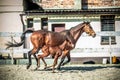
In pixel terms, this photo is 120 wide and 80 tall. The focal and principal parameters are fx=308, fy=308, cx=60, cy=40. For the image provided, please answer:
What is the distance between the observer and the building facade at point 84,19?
17.1 meters

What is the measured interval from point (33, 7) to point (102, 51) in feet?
22.9

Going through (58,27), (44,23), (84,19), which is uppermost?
(84,19)

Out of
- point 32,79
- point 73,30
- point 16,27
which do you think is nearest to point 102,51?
point 73,30

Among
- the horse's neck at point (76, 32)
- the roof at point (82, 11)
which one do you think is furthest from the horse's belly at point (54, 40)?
the roof at point (82, 11)

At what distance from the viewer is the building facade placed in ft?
56.1

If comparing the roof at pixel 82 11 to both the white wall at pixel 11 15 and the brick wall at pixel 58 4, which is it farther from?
the brick wall at pixel 58 4

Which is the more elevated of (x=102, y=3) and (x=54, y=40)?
(x=102, y=3)

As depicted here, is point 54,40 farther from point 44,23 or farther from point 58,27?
point 44,23

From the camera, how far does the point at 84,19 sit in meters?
17.7

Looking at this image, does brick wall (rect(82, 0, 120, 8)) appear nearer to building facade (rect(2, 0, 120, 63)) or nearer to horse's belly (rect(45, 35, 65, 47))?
building facade (rect(2, 0, 120, 63))

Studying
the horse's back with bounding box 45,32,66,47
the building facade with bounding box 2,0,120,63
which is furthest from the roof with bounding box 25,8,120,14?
the horse's back with bounding box 45,32,66,47

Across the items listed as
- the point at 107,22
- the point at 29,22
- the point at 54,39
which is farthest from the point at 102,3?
the point at 54,39

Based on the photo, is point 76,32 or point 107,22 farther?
point 107,22

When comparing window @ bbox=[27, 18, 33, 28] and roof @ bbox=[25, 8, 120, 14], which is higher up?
roof @ bbox=[25, 8, 120, 14]
